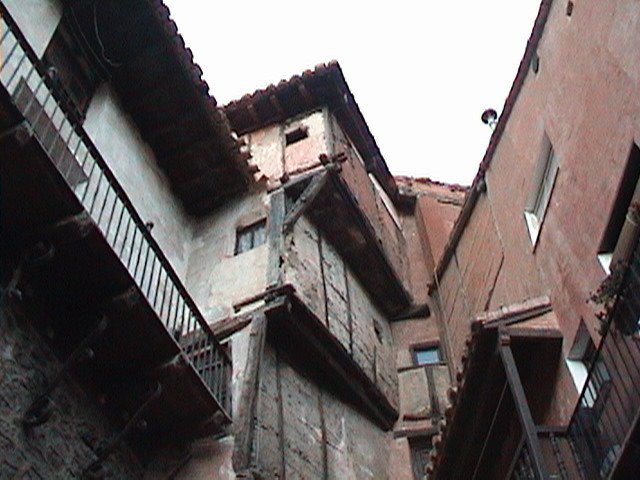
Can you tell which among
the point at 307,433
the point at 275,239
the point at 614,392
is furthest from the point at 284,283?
the point at 614,392

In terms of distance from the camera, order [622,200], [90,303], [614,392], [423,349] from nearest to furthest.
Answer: [614,392] → [622,200] → [90,303] → [423,349]

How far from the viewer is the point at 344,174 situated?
56.2 feet

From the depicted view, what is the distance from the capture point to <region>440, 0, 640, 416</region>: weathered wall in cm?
798

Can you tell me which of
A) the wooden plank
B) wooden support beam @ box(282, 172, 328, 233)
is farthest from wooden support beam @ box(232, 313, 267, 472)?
wooden support beam @ box(282, 172, 328, 233)

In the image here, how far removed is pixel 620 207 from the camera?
7.77 m

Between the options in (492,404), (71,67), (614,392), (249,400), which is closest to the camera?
(614,392)

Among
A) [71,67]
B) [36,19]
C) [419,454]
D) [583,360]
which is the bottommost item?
[419,454]

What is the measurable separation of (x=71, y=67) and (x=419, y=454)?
9165 millimetres

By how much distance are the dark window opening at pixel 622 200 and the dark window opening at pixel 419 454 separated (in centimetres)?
701

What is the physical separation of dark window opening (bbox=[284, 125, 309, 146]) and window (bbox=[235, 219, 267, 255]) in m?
3.79

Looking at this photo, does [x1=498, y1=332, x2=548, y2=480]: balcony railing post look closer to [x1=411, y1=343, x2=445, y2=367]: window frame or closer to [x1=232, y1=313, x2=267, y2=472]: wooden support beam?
[x1=232, y1=313, x2=267, y2=472]: wooden support beam

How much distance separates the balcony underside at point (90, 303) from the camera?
7047mm

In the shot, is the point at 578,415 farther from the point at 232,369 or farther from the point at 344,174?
the point at 344,174

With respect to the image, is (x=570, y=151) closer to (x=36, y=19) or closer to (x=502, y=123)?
(x=502, y=123)
